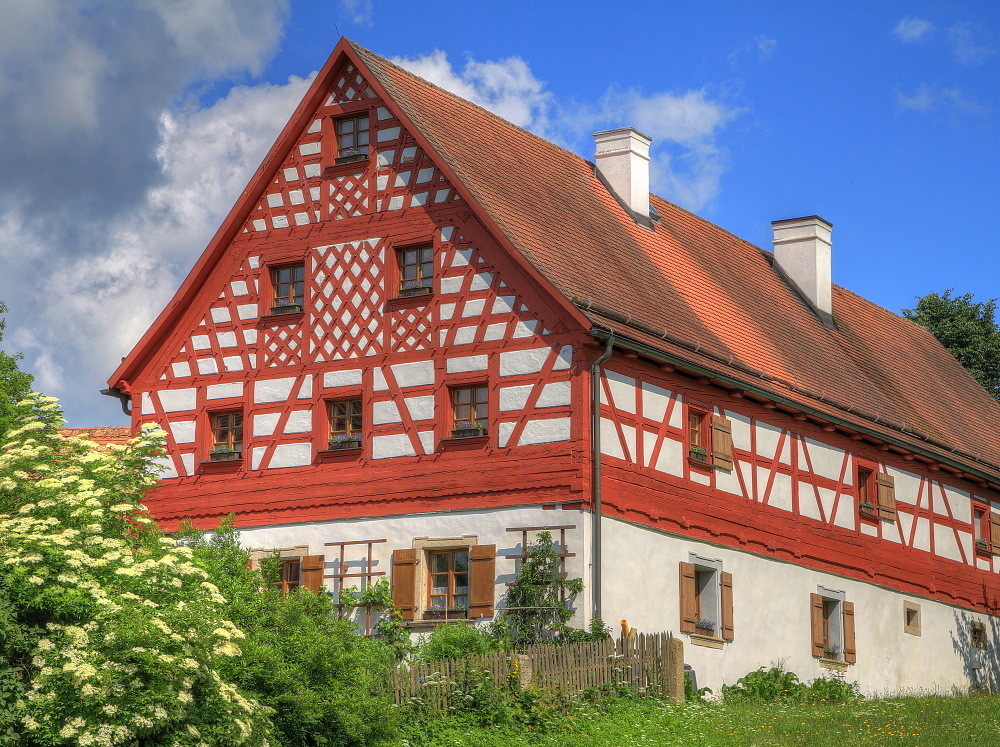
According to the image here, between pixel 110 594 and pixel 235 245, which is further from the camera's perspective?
pixel 235 245

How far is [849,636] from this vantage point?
33.0m

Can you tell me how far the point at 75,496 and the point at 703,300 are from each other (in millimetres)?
16464

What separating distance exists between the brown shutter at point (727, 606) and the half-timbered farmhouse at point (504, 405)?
0.07m

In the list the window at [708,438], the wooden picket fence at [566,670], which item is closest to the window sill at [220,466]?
the window at [708,438]

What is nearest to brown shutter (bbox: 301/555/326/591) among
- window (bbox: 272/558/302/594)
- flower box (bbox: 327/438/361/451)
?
window (bbox: 272/558/302/594)

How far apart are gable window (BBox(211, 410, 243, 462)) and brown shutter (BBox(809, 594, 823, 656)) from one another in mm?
11304

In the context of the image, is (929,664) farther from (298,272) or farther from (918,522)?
(298,272)

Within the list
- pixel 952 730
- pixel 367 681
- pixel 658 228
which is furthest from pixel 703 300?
pixel 367 681

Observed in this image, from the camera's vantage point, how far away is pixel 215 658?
63.0 ft

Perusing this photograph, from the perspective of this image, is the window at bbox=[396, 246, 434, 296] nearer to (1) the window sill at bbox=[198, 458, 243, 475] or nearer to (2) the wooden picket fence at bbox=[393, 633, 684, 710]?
(1) the window sill at bbox=[198, 458, 243, 475]

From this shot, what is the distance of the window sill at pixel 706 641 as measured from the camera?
28.4 metres

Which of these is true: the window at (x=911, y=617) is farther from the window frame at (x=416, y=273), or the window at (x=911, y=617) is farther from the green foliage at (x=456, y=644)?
the green foliage at (x=456, y=644)

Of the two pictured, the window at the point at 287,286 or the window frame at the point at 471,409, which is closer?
the window frame at the point at 471,409

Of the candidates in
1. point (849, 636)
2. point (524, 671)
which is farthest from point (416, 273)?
point (849, 636)
